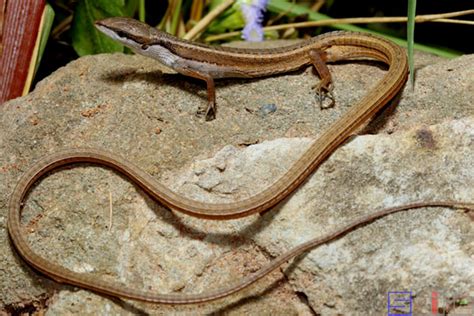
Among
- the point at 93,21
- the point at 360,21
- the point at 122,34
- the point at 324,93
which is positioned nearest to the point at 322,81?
the point at 324,93

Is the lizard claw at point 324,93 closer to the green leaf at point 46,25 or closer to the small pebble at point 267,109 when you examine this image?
the small pebble at point 267,109

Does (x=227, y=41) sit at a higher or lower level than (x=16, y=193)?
higher

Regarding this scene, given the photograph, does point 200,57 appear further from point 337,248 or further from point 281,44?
point 337,248

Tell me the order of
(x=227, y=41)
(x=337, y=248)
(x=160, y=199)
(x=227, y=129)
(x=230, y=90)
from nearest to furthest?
(x=337, y=248)
(x=160, y=199)
(x=227, y=129)
(x=230, y=90)
(x=227, y=41)

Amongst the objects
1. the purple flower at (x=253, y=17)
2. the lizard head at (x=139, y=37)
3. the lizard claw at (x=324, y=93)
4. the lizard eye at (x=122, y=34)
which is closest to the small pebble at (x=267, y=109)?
the lizard claw at (x=324, y=93)

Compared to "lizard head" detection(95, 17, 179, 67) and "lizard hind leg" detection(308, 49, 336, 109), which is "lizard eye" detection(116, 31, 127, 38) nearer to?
"lizard head" detection(95, 17, 179, 67)

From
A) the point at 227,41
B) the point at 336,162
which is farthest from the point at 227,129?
the point at 227,41
